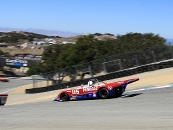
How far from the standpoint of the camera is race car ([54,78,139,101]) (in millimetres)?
16406

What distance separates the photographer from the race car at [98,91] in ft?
53.8

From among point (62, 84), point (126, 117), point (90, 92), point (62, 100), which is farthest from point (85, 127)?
point (62, 84)

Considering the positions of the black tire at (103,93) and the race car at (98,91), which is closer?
the race car at (98,91)

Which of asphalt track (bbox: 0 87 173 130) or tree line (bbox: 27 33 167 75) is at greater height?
tree line (bbox: 27 33 167 75)

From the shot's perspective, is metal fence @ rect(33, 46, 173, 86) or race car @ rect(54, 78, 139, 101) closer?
race car @ rect(54, 78, 139, 101)

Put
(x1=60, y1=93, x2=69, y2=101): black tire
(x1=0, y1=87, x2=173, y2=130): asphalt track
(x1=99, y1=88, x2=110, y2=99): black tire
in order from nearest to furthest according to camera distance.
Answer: (x1=0, y1=87, x2=173, y2=130): asphalt track < (x1=99, y1=88, x2=110, y2=99): black tire < (x1=60, y1=93, x2=69, y2=101): black tire

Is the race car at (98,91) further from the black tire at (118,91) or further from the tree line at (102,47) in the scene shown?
the tree line at (102,47)

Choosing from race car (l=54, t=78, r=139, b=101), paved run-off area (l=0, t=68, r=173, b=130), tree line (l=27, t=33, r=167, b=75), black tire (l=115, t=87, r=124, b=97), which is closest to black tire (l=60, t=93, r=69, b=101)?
Result: race car (l=54, t=78, r=139, b=101)

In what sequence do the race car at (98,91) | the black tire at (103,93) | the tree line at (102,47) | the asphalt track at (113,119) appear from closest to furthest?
1. the asphalt track at (113,119)
2. the race car at (98,91)
3. the black tire at (103,93)
4. the tree line at (102,47)

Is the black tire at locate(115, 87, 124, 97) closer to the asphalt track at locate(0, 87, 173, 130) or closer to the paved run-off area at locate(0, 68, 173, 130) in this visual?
the paved run-off area at locate(0, 68, 173, 130)

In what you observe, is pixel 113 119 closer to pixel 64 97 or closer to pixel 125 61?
pixel 64 97

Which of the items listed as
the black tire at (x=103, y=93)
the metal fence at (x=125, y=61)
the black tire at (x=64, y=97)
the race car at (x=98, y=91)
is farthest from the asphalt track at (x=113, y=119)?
the metal fence at (x=125, y=61)

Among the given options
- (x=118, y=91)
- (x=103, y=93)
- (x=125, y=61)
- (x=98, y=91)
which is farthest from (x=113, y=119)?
(x=125, y=61)

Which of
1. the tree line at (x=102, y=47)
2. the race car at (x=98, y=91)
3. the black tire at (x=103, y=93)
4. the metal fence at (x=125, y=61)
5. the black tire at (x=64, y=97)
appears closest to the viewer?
the race car at (x=98, y=91)
